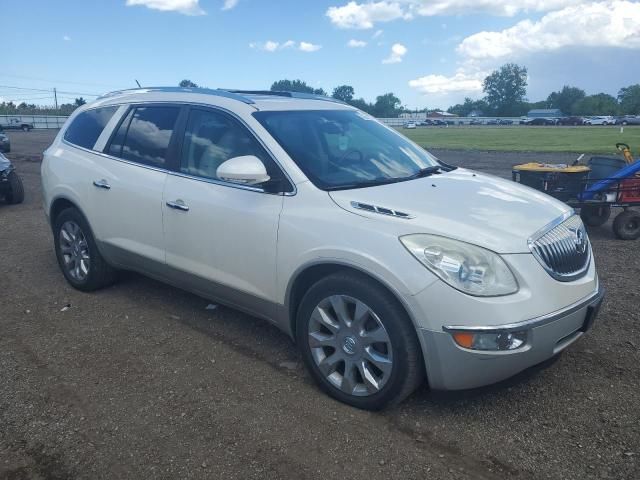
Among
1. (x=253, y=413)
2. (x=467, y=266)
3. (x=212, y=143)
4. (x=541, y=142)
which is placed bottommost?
(x=253, y=413)

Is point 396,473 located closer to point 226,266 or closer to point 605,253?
point 226,266

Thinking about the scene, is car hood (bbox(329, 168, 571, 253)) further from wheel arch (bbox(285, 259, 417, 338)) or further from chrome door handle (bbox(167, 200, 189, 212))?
chrome door handle (bbox(167, 200, 189, 212))

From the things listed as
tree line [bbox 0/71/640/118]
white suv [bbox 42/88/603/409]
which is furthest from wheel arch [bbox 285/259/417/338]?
tree line [bbox 0/71/640/118]

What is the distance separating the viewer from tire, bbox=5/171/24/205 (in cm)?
1027

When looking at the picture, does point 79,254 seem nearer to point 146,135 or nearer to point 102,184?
point 102,184

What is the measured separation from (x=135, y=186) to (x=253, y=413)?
7.04 ft

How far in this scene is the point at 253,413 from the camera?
10.4 ft

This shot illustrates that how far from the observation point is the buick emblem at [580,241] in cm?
333

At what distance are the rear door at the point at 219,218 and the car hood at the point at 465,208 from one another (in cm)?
56

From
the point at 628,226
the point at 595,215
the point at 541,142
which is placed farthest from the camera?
the point at 541,142

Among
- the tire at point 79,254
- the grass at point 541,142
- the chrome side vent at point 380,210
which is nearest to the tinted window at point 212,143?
the chrome side vent at point 380,210

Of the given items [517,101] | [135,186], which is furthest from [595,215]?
[517,101]

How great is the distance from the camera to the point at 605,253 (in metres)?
6.63

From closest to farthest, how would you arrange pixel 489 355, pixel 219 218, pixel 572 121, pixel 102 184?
1. pixel 489 355
2. pixel 219 218
3. pixel 102 184
4. pixel 572 121
